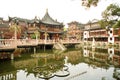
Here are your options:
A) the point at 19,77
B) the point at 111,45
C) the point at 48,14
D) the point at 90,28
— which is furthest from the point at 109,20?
the point at 90,28

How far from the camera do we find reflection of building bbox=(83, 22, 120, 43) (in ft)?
192

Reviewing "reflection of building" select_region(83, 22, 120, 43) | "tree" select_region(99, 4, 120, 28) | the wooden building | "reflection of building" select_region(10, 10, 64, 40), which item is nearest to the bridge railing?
"tree" select_region(99, 4, 120, 28)

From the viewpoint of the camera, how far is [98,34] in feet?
214

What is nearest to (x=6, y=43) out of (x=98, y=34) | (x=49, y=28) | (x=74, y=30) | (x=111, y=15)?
(x=111, y=15)

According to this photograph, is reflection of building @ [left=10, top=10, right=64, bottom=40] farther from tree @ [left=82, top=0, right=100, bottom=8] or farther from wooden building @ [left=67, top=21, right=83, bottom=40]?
tree @ [left=82, top=0, right=100, bottom=8]

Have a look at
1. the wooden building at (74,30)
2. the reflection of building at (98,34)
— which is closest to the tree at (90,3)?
the reflection of building at (98,34)

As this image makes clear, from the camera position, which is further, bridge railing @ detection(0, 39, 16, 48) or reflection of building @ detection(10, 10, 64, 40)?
reflection of building @ detection(10, 10, 64, 40)

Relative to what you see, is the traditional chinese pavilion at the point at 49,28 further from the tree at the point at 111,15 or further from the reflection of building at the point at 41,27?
the tree at the point at 111,15

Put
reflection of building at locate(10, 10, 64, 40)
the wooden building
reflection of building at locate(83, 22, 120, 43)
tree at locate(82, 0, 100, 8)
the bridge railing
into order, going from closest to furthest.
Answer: tree at locate(82, 0, 100, 8) → the bridge railing → reflection of building at locate(10, 10, 64, 40) → reflection of building at locate(83, 22, 120, 43) → the wooden building

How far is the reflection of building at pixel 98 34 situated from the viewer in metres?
58.7

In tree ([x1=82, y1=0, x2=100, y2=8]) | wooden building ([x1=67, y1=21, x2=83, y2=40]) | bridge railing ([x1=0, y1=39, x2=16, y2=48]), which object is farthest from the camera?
wooden building ([x1=67, y1=21, x2=83, y2=40])

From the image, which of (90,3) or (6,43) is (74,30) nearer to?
(6,43)

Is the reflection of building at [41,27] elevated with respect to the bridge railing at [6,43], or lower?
elevated

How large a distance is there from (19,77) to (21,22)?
37.2 metres
